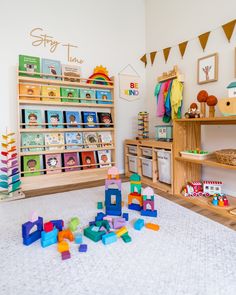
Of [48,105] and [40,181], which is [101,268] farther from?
[48,105]

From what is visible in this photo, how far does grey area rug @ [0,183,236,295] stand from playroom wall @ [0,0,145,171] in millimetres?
1755

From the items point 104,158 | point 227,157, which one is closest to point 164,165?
point 227,157

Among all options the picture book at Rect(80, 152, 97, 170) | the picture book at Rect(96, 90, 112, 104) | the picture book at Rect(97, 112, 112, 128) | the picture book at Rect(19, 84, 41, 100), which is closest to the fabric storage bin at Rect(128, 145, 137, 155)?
the picture book at Rect(97, 112, 112, 128)

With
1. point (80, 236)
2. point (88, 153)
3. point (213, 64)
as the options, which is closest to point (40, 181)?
point (88, 153)

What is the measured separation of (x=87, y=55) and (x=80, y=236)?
2454 millimetres

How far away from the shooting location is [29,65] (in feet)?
8.57

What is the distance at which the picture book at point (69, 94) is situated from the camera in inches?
110

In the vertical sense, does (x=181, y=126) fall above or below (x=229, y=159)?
above

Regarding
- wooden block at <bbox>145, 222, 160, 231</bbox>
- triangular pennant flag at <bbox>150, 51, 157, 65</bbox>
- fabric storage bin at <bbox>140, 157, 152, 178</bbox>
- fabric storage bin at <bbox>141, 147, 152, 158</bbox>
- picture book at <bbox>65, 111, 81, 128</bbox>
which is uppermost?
triangular pennant flag at <bbox>150, 51, 157, 65</bbox>

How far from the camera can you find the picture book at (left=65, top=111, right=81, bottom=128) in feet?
9.25

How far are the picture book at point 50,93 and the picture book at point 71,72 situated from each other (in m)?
0.22

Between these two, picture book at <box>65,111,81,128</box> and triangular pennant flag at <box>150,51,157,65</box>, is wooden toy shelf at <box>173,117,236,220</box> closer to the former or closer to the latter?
picture book at <box>65,111,81,128</box>

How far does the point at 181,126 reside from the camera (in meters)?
2.32

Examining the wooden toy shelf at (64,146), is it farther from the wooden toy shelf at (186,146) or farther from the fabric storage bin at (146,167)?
the wooden toy shelf at (186,146)
